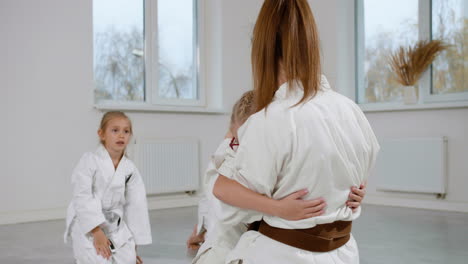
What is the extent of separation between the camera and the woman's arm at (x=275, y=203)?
0.84 meters

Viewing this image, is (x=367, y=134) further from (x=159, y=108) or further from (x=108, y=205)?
(x=159, y=108)

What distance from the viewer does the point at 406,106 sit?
421cm

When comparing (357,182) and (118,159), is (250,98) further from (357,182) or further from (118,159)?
(118,159)

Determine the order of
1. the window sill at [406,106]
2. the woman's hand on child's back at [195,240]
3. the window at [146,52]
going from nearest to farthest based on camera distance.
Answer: the woman's hand on child's back at [195,240], the window sill at [406,106], the window at [146,52]

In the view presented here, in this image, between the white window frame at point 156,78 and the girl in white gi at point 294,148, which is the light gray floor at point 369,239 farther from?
the girl in white gi at point 294,148

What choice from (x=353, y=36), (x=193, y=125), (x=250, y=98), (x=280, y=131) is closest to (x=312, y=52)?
(x=280, y=131)

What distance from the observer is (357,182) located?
91 centimetres

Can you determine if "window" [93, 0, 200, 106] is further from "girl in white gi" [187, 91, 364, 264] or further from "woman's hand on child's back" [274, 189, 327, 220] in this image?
"woman's hand on child's back" [274, 189, 327, 220]

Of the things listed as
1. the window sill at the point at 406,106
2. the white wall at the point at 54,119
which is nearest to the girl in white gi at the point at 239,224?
the white wall at the point at 54,119

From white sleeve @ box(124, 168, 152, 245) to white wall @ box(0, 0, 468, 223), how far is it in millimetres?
1808

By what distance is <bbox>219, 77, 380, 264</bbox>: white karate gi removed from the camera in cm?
83

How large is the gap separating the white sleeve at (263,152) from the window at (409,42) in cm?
381

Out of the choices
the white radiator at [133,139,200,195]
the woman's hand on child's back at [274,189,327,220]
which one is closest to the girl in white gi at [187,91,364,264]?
the woman's hand on child's back at [274,189,327,220]

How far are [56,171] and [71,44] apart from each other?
3.53 feet
